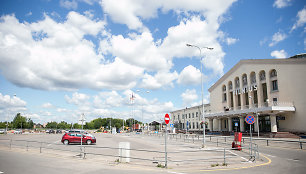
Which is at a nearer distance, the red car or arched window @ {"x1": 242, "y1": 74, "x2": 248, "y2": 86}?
the red car

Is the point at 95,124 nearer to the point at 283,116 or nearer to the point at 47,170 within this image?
the point at 283,116

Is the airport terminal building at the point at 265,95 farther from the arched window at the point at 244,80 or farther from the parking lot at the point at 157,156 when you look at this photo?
the parking lot at the point at 157,156

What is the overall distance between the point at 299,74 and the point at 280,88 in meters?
4.40

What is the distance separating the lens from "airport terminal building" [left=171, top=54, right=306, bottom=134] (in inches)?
1599

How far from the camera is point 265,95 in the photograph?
158 feet

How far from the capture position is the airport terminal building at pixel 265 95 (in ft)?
133

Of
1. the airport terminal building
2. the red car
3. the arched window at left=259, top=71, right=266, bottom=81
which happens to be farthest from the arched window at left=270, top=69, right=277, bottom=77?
the red car

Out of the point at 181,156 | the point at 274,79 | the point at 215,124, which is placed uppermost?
the point at 274,79

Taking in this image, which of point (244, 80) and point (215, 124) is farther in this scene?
point (215, 124)

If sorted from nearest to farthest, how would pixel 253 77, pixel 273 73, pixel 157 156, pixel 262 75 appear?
1. pixel 157 156
2. pixel 273 73
3. pixel 262 75
4. pixel 253 77

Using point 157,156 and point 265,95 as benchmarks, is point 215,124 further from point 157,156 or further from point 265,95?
point 157,156

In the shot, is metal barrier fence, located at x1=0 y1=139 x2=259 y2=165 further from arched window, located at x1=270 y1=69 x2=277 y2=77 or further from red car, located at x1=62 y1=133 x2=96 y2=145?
arched window, located at x1=270 y1=69 x2=277 y2=77

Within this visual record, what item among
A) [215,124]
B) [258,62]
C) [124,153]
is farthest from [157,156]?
[215,124]

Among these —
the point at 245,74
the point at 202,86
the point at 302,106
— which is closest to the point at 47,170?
the point at 202,86
